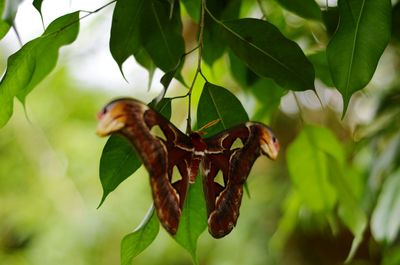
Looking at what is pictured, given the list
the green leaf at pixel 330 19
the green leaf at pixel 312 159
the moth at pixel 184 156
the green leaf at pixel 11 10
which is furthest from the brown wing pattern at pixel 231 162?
the green leaf at pixel 312 159

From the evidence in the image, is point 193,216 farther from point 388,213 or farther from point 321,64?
point 388,213

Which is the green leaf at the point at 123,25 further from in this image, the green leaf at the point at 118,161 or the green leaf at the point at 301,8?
the green leaf at the point at 301,8

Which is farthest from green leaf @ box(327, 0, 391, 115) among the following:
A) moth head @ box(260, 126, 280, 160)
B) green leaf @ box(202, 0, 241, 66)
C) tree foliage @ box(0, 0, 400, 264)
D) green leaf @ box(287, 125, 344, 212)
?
green leaf @ box(287, 125, 344, 212)

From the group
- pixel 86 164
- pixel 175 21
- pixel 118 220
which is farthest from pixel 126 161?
pixel 86 164

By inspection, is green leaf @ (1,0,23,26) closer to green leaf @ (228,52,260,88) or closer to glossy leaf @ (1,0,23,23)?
glossy leaf @ (1,0,23,23)

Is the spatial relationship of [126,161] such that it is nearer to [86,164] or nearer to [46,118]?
[86,164]
